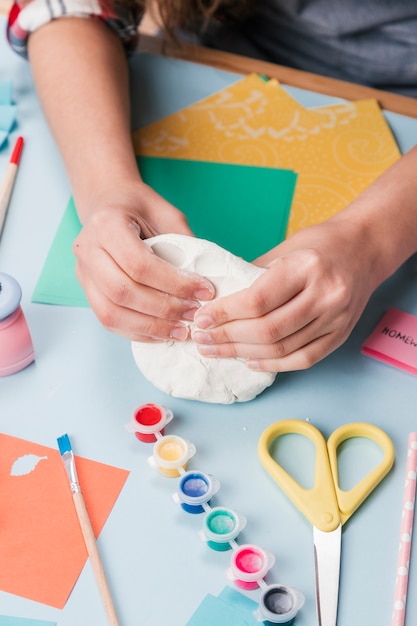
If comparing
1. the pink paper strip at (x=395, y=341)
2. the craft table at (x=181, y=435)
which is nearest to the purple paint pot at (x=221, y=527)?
the craft table at (x=181, y=435)

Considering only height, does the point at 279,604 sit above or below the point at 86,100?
below

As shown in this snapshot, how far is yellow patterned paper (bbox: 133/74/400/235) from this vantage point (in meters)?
0.95

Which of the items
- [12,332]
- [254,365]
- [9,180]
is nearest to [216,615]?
[254,365]

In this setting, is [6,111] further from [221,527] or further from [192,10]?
[221,527]

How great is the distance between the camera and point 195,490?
0.64 metres

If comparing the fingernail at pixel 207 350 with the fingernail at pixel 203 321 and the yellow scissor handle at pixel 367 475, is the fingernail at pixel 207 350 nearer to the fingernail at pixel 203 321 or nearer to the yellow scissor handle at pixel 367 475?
the fingernail at pixel 203 321

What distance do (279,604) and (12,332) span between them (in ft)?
1.23

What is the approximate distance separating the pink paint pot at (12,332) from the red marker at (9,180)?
195mm

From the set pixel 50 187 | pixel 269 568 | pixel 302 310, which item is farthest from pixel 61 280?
pixel 269 568

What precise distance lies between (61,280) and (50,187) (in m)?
0.18

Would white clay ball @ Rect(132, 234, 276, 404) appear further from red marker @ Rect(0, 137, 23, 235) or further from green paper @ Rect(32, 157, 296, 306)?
red marker @ Rect(0, 137, 23, 235)

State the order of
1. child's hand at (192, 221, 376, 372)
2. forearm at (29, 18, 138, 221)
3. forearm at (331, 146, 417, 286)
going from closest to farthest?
1. child's hand at (192, 221, 376, 372)
2. forearm at (331, 146, 417, 286)
3. forearm at (29, 18, 138, 221)

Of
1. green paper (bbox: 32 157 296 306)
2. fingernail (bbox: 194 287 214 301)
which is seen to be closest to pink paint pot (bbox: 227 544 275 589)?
fingernail (bbox: 194 287 214 301)

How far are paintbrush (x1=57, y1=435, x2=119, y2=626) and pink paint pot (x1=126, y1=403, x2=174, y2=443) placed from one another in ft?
0.21
